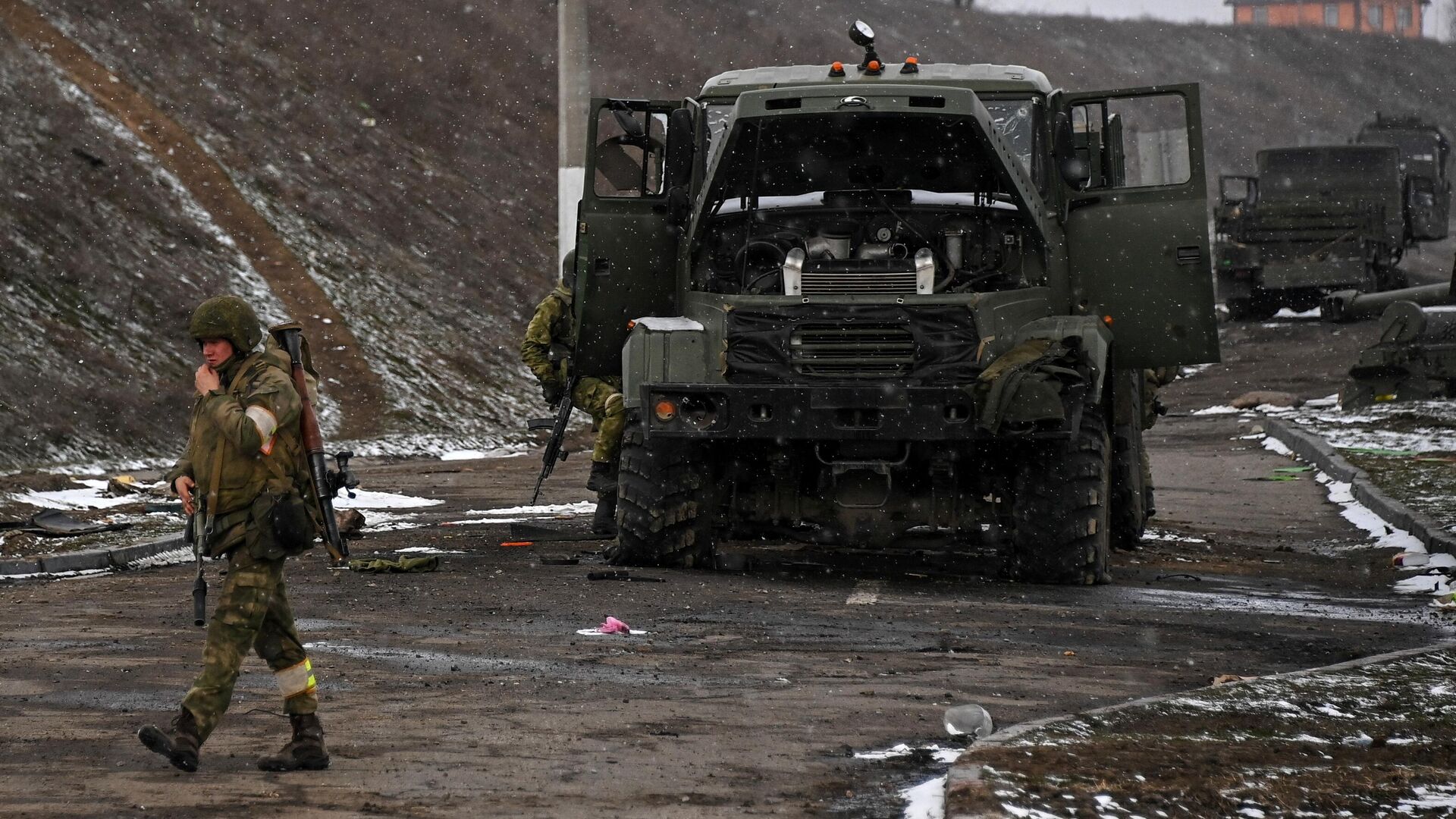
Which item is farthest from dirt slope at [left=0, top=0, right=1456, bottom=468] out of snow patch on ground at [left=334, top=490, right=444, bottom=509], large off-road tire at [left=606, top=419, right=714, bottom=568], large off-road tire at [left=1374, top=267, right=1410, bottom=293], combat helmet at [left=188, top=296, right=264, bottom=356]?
large off-road tire at [left=1374, top=267, right=1410, bottom=293]

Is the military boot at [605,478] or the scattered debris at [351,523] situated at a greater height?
the military boot at [605,478]

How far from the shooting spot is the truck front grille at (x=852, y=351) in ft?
36.6

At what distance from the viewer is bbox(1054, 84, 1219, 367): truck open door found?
12039mm

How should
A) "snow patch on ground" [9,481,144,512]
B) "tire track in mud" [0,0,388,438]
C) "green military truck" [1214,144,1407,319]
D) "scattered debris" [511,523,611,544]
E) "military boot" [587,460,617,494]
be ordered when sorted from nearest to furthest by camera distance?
"military boot" [587,460,617,494], "scattered debris" [511,523,611,544], "snow patch on ground" [9,481,144,512], "tire track in mud" [0,0,388,438], "green military truck" [1214,144,1407,319]

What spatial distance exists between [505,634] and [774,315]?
2848 mm

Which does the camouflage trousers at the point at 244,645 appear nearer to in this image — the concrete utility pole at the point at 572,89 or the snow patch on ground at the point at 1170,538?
the snow patch on ground at the point at 1170,538

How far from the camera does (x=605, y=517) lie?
45.1 ft

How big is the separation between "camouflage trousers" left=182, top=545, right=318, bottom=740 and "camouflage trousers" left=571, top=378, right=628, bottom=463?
21.7 ft

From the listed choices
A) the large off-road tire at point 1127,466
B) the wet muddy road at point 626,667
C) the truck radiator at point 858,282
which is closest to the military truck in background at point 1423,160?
the large off-road tire at point 1127,466

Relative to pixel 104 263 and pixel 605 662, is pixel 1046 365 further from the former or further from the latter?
pixel 104 263

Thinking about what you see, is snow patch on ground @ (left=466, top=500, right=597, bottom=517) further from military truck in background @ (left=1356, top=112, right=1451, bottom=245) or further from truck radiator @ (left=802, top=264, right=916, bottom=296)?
military truck in background @ (left=1356, top=112, right=1451, bottom=245)

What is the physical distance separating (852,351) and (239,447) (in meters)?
5.29

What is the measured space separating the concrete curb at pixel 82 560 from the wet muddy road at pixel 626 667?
444 mm

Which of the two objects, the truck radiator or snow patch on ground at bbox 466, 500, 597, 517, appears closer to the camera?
the truck radiator
